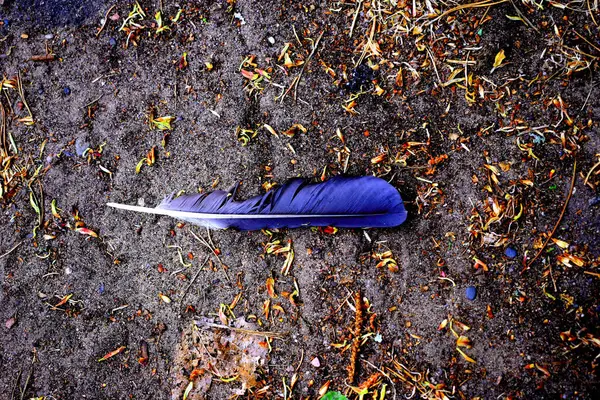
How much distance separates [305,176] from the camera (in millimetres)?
2604

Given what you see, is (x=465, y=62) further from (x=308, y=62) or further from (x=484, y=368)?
(x=484, y=368)

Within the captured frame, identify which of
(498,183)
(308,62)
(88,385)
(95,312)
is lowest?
(88,385)

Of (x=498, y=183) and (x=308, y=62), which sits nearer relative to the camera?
(x=498, y=183)

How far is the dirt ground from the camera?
2414 millimetres

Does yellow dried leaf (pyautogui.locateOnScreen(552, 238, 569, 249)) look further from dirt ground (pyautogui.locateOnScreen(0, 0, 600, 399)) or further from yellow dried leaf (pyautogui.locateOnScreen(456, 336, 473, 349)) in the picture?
yellow dried leaf (pyautogui.locateOnScreen(456, 336, 473, 349))

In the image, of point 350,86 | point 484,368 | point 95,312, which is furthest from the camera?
point 95,312

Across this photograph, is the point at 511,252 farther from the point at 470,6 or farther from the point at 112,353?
the point at 112,353

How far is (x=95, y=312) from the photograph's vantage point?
2.75 meters

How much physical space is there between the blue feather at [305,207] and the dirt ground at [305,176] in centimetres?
17

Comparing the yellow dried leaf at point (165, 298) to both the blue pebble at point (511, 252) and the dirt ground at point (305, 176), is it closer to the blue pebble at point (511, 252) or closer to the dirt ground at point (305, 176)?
the dirt ground at point (305, 176)

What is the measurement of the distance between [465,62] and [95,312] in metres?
2.81

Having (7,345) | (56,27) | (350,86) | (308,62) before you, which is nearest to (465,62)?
(350,86)

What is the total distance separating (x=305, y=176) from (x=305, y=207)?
10.9 inches

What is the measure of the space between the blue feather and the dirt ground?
17cm
